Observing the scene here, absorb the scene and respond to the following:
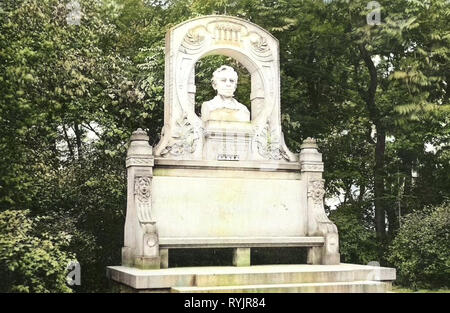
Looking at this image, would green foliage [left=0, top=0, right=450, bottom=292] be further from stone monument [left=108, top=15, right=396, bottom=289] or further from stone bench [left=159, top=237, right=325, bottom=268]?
stone bench [left=159, top=237, right=325, bottom=268]

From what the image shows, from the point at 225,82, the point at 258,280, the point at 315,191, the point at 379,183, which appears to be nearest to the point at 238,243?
the point at 258,280

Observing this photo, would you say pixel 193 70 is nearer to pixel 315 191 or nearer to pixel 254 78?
pixel 254 78

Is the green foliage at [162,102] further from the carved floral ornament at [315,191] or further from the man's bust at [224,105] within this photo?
the carved floral ornament at [315,191]

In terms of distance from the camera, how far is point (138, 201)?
10.3 metres

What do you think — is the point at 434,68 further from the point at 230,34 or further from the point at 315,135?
the point at 230,34

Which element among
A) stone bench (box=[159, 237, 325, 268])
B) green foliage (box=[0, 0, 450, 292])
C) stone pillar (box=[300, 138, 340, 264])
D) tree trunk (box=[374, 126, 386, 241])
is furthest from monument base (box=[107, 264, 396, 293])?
tree trunk (box=[374, 126, 386, 241])

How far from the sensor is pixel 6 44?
1066 cm

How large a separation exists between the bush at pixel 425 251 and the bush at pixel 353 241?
2.80 ft

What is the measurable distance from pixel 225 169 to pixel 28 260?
3.96m

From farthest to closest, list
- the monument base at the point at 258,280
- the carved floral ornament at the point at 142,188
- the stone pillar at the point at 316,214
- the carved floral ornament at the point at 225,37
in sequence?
the carved floral ornament at the point at 225,37
the stone pillar at the point at 316,214
the carved floral ornament at the point at 142,188
the monument base at the point at 258,280

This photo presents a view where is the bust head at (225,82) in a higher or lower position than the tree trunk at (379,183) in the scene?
higher

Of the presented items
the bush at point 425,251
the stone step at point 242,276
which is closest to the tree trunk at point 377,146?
the bush at point 425,251

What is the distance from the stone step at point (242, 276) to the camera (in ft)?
28.8
